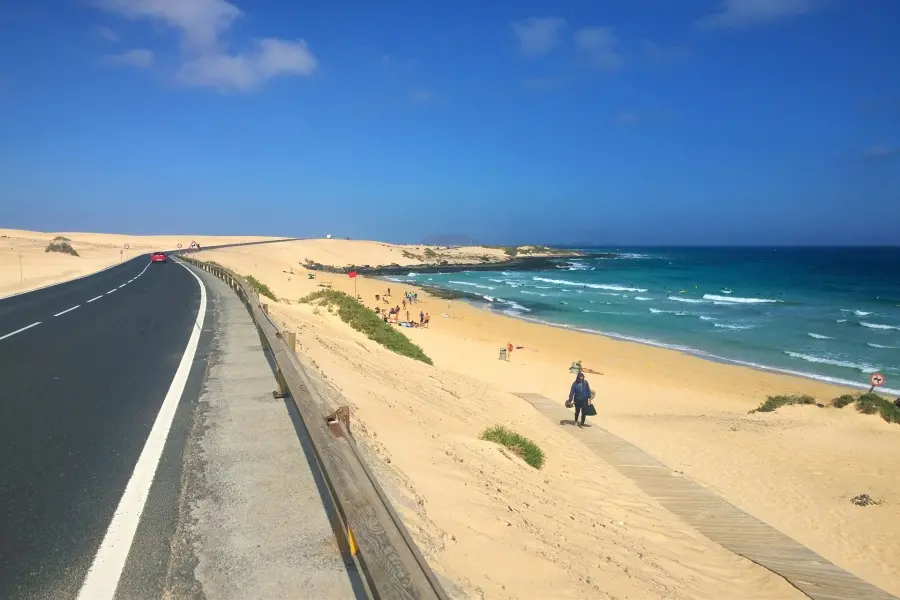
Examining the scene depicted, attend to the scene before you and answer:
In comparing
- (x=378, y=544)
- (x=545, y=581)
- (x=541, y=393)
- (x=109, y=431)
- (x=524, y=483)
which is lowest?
(x=541, y=393)

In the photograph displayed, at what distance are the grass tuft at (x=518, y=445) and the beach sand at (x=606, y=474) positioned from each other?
0.32 meters

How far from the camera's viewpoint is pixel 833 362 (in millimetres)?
29031

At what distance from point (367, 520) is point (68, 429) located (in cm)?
453

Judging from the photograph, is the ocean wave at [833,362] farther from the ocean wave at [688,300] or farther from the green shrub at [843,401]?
the ocean wave at [688,300]

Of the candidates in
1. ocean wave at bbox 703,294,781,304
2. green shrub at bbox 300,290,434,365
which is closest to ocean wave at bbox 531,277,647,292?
ocean wave at bbox 703,294,781,304

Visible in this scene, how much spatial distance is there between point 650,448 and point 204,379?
10656mm

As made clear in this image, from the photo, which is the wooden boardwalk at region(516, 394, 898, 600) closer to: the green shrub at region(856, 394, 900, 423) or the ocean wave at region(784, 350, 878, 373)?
the green shrub at region(856, 394, 900, 423)

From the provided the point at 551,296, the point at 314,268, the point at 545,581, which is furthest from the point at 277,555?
the point at 314,268

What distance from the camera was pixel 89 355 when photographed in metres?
9.95

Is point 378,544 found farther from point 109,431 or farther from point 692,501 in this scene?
point 692,501

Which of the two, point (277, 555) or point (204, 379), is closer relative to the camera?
point (277, 555)

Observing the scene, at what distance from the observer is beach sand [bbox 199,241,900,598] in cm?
505

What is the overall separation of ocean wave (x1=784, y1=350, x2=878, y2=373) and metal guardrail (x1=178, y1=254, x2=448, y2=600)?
30294mm

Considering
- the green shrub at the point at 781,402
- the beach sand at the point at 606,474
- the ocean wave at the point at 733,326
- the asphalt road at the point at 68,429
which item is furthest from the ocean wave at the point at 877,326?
the asphalt road at the point at 68,429
